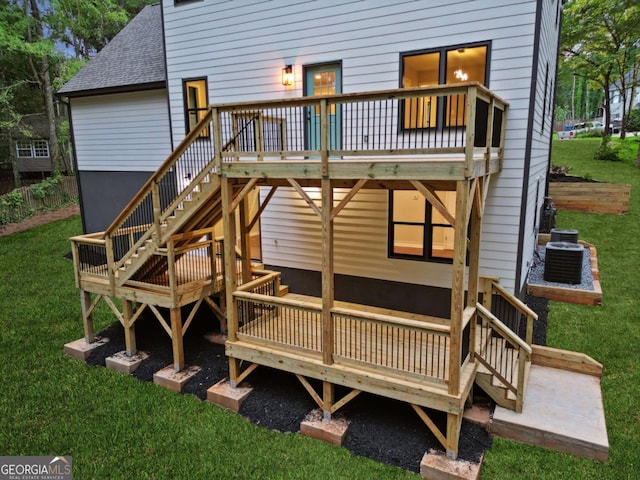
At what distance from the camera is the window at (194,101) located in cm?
1052

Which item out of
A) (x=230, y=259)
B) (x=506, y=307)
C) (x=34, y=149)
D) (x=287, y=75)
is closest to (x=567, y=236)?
(x=506, y=307)

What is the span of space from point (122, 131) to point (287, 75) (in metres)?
7.11

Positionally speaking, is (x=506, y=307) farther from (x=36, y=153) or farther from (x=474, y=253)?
(x=36, y=153)

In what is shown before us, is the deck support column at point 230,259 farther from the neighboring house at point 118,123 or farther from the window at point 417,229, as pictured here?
the neighboring house at point 118,123

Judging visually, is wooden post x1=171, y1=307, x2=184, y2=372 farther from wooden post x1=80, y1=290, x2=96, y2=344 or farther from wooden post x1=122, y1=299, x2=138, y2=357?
wooden post x1=80, y1=290, x2=96, y2=344

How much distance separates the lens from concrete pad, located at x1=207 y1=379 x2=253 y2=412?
6.61 meters

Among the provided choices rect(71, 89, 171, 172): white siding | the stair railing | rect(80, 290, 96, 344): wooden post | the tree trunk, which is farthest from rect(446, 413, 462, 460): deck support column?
the tree trunk

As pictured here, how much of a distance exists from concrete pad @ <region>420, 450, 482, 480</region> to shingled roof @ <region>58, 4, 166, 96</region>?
11.5 meters

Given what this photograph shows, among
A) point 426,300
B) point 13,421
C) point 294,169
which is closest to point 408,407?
point 426,300

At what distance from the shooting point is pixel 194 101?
10.7 meters

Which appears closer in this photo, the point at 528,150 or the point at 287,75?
the point at 528,150

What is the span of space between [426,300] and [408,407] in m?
2.54

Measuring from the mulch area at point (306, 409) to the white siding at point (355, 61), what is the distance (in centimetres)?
266

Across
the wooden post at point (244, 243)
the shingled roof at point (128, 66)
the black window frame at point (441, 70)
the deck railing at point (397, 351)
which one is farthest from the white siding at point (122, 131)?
the deck railing at point (397, 351)
